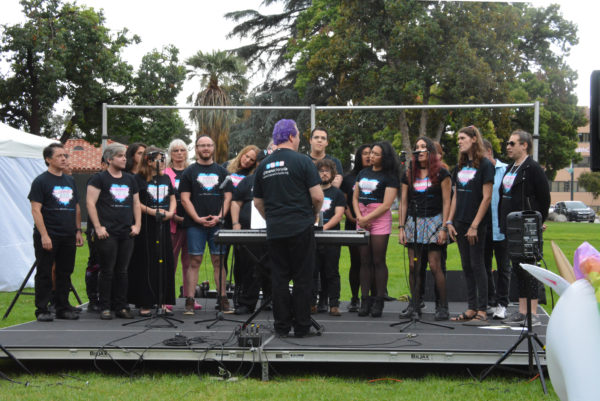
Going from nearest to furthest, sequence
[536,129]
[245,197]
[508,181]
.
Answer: [508,181] → [245,197] → [536,129]

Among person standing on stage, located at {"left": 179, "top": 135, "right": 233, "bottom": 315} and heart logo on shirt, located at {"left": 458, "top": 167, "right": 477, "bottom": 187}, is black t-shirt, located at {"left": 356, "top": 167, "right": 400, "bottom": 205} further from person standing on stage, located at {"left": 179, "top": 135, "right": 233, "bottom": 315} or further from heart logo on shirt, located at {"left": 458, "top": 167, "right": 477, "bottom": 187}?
person standing on stage, located at {"left": 179, "top": 135, "right": 233, "bottom": 315}

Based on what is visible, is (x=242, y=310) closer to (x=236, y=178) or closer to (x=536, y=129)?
(x=236, y=178)

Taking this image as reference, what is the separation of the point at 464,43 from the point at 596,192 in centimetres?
4015

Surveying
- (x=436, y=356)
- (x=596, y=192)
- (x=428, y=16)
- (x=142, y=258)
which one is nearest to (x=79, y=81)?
(x=428, y=16)

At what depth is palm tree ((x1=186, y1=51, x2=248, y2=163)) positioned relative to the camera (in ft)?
86.9

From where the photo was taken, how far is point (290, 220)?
5305mm

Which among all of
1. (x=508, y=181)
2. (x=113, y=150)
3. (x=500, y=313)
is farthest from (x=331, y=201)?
(x=113, y=150)

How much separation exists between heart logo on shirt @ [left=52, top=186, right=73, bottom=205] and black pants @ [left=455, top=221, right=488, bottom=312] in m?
3.99

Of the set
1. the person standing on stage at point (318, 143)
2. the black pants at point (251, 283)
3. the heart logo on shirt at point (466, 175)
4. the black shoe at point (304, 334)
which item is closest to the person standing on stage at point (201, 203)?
the black pants at point (251, 283)

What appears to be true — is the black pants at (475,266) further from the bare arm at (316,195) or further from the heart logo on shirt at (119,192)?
the heart logo on shirt at (119,192)

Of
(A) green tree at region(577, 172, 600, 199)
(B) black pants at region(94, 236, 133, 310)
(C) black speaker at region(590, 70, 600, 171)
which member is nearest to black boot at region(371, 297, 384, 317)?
(B) black pants at region(94, 236, 133, 310)

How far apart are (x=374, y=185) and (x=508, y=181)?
1.31m

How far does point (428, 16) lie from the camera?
2420 centimetres

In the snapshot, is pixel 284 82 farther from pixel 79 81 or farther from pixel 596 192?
pixel 596 192
